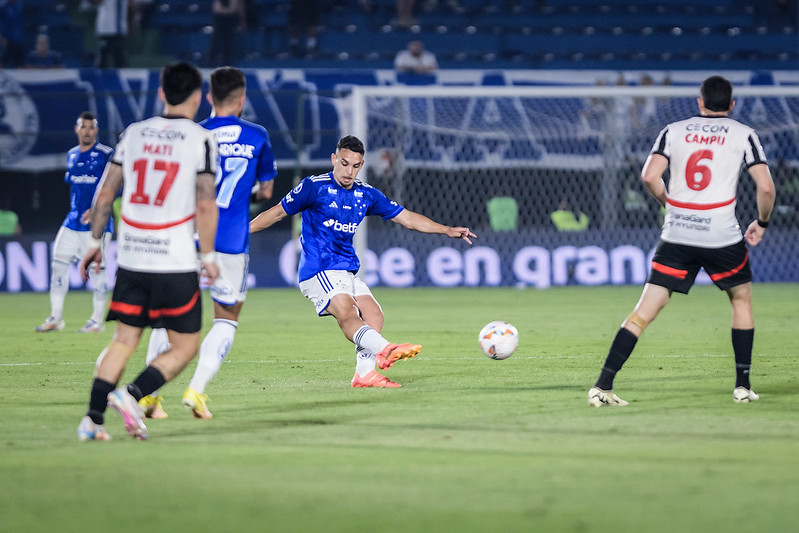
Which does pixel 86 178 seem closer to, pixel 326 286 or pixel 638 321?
pixel 326 286

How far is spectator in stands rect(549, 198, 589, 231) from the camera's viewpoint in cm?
1844

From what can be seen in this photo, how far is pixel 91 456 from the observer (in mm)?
5441

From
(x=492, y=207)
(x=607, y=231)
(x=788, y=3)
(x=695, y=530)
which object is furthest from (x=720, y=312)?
(x=788, y=3)

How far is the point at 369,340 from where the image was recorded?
770 centimetres

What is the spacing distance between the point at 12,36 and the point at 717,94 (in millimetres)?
16126

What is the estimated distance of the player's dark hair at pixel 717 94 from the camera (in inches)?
278

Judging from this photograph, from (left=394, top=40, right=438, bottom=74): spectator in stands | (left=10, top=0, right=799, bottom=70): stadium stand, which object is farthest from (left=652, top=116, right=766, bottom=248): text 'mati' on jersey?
(left=10, top=0, right=799, bottom=70): stadium stand

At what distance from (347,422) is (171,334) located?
1134 millimetres

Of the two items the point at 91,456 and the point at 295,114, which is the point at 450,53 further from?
the point at 91,456

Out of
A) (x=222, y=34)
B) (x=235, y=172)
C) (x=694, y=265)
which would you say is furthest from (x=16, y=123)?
(x=694, y=265)

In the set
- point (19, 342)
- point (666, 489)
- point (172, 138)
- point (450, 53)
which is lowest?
point (19, 342)

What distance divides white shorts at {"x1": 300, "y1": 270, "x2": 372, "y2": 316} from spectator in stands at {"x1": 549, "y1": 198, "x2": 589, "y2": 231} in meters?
10.5

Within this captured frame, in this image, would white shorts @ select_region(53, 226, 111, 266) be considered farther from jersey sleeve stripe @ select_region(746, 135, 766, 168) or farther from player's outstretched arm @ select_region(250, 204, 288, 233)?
jersey sleeve stripe @ select_region(746, 135, 766, 168)

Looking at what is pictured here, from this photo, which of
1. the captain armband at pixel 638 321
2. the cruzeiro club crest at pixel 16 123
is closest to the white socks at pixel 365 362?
the captain armband at pixel 638 321
